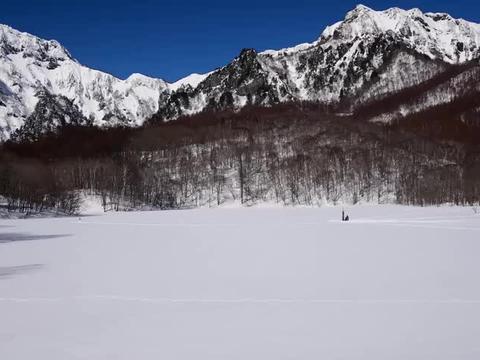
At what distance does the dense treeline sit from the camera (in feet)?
321

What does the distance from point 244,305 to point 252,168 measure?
110823mm

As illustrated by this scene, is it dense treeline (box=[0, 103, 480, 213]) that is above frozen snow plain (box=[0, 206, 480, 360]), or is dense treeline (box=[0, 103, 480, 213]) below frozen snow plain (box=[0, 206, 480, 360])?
above

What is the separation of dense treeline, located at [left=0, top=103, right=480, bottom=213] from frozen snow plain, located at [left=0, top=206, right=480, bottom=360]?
217ft

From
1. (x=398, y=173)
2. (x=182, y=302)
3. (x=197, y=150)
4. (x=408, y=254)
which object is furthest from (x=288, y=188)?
(x=182, y=302)

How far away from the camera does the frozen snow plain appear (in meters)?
7.70

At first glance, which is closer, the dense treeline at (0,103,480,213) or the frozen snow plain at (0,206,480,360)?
the frozen snow plain at (0,206,480,360)

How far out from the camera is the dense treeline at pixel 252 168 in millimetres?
97812

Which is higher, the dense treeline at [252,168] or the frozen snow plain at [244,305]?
the dense treeline at [252,168]

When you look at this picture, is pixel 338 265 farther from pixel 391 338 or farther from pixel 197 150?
pixel 197 150

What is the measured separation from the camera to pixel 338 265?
16.0 meters

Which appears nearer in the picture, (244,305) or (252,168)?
(244,305)

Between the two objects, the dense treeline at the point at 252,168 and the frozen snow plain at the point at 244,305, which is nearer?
the frozen snow plain at the point at 244,305

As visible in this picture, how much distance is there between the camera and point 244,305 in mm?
10516

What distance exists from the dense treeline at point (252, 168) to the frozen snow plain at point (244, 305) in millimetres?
66176
